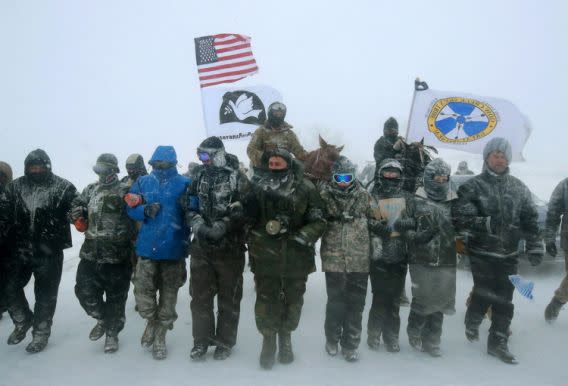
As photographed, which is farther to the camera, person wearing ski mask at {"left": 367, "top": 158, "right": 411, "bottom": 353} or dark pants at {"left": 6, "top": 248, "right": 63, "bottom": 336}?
dark pants at {"left": 6, "top": 248, "right": 63, "bottom": 336}

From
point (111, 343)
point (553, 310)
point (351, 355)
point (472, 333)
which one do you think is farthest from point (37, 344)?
point (553, 310)

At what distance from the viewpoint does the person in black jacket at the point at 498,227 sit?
433 centimetres

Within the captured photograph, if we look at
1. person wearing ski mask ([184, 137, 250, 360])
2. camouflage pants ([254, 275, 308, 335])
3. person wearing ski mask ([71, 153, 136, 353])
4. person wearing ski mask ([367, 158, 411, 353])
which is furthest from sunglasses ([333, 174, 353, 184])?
person wearing ski mask ([71, 153, 136, 353])

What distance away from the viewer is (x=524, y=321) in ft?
17.7

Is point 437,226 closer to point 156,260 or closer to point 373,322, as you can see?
point 373,322

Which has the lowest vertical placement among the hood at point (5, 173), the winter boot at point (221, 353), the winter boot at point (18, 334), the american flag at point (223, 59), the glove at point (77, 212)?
Answer: the winter boot at point (221, 353)

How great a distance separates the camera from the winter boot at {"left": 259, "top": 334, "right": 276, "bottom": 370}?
407 cm

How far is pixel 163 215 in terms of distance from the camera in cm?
430

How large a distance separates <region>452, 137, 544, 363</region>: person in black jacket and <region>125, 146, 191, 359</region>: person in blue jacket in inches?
118

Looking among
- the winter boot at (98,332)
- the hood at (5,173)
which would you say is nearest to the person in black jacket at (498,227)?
the winter boot at (98,332)

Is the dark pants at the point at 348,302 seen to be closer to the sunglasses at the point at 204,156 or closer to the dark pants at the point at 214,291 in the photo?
the dark pants at the point at 214,291

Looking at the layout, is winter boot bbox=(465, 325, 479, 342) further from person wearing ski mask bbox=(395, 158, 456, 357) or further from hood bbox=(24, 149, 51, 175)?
hood bbox=(24, 149, 51, 175)

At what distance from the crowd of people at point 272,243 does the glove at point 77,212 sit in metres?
0.01

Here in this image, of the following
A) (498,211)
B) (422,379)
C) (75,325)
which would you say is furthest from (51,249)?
(498,211)
